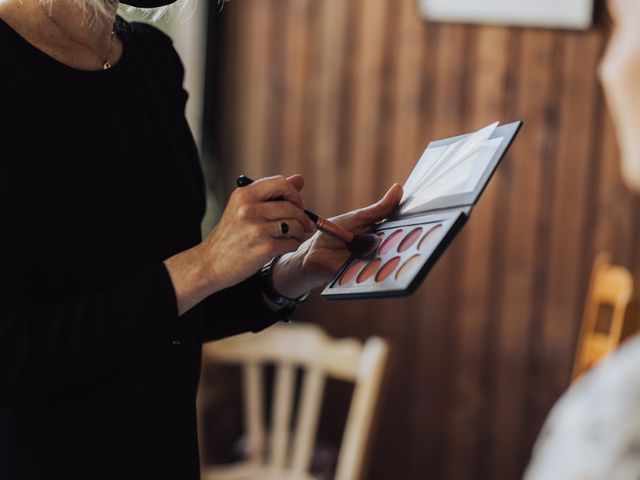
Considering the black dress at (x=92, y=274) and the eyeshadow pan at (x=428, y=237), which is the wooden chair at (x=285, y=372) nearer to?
the black dress at (x=92, y=274)

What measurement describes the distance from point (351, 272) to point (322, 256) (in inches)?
5.7

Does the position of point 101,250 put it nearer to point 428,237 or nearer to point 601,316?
point 428,237

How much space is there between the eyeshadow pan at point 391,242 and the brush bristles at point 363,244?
Answer: 0.02 m

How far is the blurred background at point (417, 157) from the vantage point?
256 cm

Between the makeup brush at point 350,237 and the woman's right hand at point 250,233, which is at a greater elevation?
the woman's right hand at point 250,233

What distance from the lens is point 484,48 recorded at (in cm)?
264

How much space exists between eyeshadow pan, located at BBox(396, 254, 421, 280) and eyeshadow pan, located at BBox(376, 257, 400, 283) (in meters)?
0.02

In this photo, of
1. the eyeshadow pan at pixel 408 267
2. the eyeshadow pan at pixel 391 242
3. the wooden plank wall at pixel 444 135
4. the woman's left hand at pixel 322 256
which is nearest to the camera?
the eyeshadow pan at pixel 408 267

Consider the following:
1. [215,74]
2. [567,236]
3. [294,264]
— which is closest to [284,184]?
[294,264]

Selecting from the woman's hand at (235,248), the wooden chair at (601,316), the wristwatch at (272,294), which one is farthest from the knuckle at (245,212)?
the wooden chair at (601,316)

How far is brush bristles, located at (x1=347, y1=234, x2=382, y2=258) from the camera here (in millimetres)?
1003

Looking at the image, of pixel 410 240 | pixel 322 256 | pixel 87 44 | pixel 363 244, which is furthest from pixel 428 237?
pixel 87 44

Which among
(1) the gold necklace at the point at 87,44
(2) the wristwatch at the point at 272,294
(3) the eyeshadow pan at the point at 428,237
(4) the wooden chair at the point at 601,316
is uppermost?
(1) the gold necklace at the point at 87,44

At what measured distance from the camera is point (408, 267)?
84 cm
